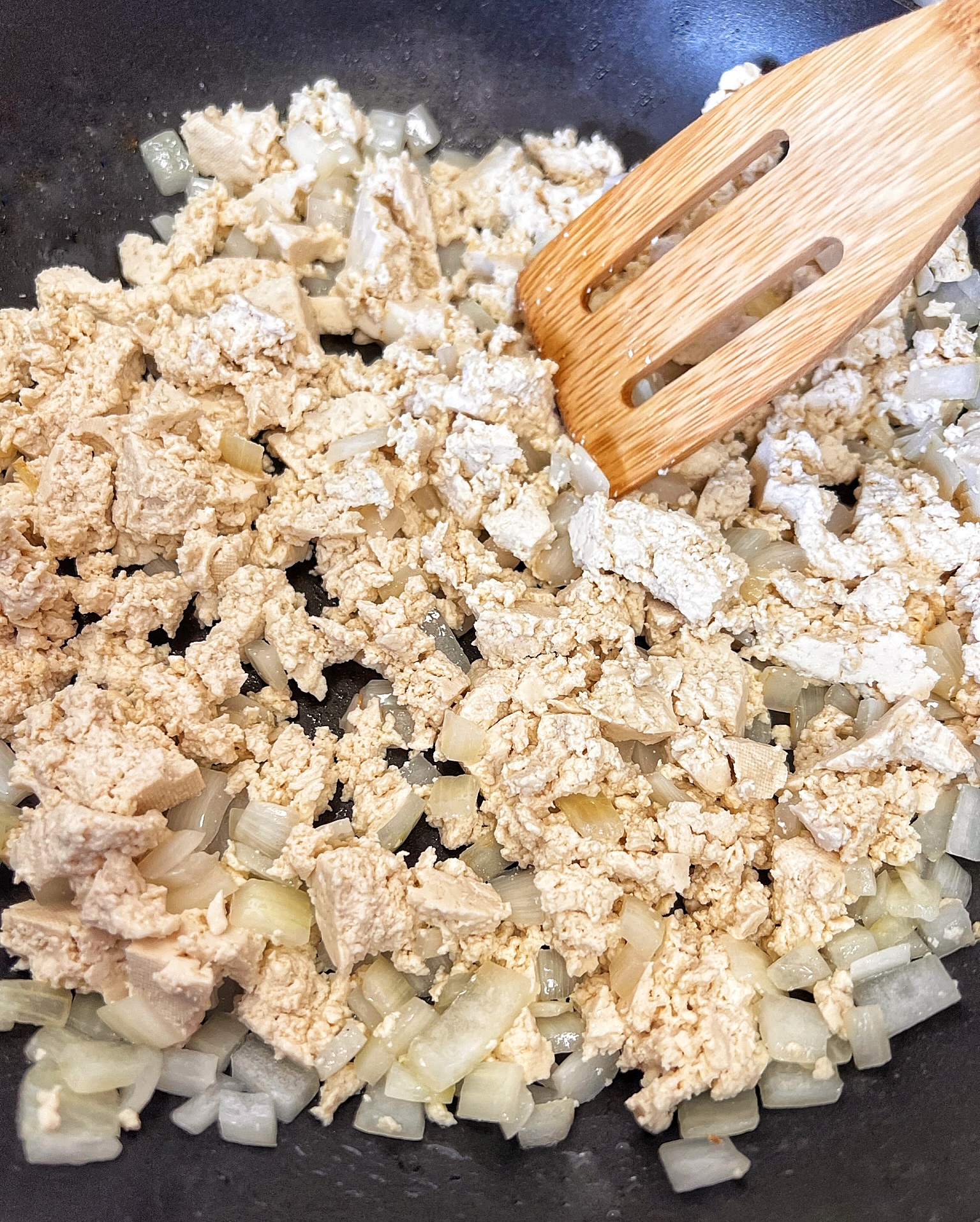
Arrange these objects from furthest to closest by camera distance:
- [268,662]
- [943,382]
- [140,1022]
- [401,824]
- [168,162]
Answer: [168,162]
[943,382]
[268,662]
[401,824]
[140,1022]

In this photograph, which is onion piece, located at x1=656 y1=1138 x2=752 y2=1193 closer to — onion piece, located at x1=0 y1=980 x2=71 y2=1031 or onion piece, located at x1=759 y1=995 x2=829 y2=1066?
onion piece, located at x1=759 y1=995 x2=829 y2=1066

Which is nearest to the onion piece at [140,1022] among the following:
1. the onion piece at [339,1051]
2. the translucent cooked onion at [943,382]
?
the onion piece at [339,1051]

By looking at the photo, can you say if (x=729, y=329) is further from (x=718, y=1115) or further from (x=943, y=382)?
(x=718, y=1115)

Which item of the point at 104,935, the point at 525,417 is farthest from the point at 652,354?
the point at 104,935

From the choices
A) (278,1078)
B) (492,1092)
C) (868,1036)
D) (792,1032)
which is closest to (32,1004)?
(278,1078)

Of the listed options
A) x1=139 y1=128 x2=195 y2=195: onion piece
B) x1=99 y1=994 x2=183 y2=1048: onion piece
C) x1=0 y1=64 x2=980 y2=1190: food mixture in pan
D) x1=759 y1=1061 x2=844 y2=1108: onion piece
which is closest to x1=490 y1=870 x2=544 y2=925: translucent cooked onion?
x1=0 y1=64 x2=980 y2=1190: food mixture in pan
